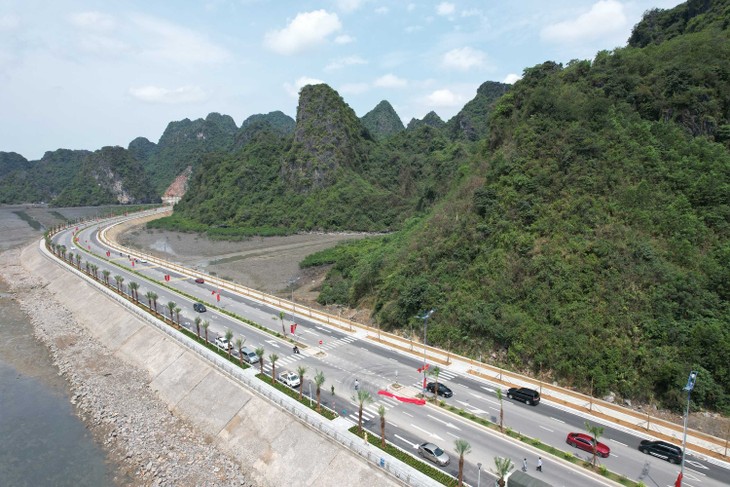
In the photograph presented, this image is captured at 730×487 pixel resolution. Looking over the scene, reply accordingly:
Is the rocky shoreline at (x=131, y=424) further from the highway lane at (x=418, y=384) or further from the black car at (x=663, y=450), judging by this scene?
the black car at (x=663, y=450)

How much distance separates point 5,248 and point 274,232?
270ft

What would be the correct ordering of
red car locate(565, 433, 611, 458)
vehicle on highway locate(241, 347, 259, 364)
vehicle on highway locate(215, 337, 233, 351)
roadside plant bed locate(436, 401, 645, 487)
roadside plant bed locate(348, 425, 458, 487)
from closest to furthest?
roadside plant bed locate(436, 401, 645, 487), roadside plant bed locate(348, 425, 458, 487), red car locate(565, 433, 611, 458), vehicle on highway locate(241, 347, 259, 364), vehicle on highway locate(215, 337, 233, 351)

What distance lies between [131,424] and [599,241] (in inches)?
1895

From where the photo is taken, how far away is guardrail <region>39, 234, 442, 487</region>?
26391mm

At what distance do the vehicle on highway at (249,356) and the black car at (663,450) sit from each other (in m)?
33.0

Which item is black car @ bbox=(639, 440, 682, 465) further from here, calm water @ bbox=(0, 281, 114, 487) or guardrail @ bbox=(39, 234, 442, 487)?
calm water @ bbox=(0, 281, 114, 487)

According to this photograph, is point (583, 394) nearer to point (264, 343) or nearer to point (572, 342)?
point (572, 342)

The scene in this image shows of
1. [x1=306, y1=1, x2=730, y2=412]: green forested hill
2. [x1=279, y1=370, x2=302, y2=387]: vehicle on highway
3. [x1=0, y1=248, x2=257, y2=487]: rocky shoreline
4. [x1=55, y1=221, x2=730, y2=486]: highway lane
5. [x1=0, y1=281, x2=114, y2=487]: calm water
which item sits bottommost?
[x1=0, y1=281, x2=114, y2=487]: calm water

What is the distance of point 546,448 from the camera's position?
1144 inches

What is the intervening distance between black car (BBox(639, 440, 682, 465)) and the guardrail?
47.3ft

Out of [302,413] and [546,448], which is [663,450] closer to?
[546,448]

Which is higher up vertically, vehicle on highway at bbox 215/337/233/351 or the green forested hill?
the green forested hill

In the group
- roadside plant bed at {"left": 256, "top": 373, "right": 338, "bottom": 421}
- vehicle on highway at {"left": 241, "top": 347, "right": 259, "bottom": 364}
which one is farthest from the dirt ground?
roadside plant bed at {"left": 256, "top": 373, "right": 338, "bottom": 421}

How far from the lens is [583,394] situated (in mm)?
35969
